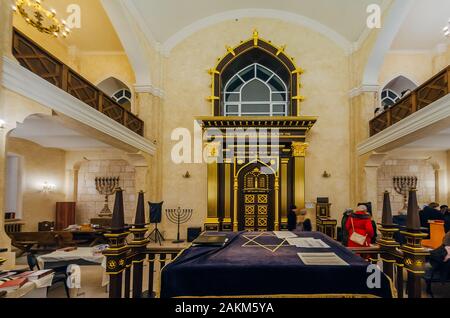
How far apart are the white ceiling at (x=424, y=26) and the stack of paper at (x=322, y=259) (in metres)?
10.8

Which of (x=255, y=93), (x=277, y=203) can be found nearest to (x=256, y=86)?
(x=255, y=93)

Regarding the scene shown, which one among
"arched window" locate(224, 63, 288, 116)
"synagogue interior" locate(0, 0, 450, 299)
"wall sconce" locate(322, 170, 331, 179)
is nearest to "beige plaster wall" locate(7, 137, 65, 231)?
"synagogue interior" locate(0, 0, 450, 299)

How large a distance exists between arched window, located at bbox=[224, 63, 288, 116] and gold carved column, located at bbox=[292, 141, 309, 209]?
1908 millimetres

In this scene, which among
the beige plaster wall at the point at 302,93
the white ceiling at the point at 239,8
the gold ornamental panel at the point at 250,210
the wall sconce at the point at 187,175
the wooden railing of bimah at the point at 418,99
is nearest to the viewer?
the wooden railing of bimah at the point at 418,99

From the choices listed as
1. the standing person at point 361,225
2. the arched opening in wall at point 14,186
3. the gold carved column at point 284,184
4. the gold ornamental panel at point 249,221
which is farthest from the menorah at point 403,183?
the arched opening in wall at point 14,186

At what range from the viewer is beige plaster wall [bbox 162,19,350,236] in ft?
38.8

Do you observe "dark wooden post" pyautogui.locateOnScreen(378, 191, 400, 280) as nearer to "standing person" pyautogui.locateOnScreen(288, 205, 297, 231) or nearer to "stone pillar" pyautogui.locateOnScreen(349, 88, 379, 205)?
"standing person" pyautogui.locateOnScreen(288, 205, 297, 231)

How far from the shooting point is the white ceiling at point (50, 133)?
7.71 m

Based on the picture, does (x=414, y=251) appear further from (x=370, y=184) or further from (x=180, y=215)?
(x=180, y=215)

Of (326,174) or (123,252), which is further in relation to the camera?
(326,174)

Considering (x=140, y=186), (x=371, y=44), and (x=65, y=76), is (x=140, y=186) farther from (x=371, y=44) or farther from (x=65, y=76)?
(x=371, y=44)

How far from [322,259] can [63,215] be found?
13.1 meters

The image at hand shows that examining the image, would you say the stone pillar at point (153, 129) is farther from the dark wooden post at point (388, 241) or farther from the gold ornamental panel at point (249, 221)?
the dark wooden post at point (388, 241)

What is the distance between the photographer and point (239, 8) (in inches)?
488
